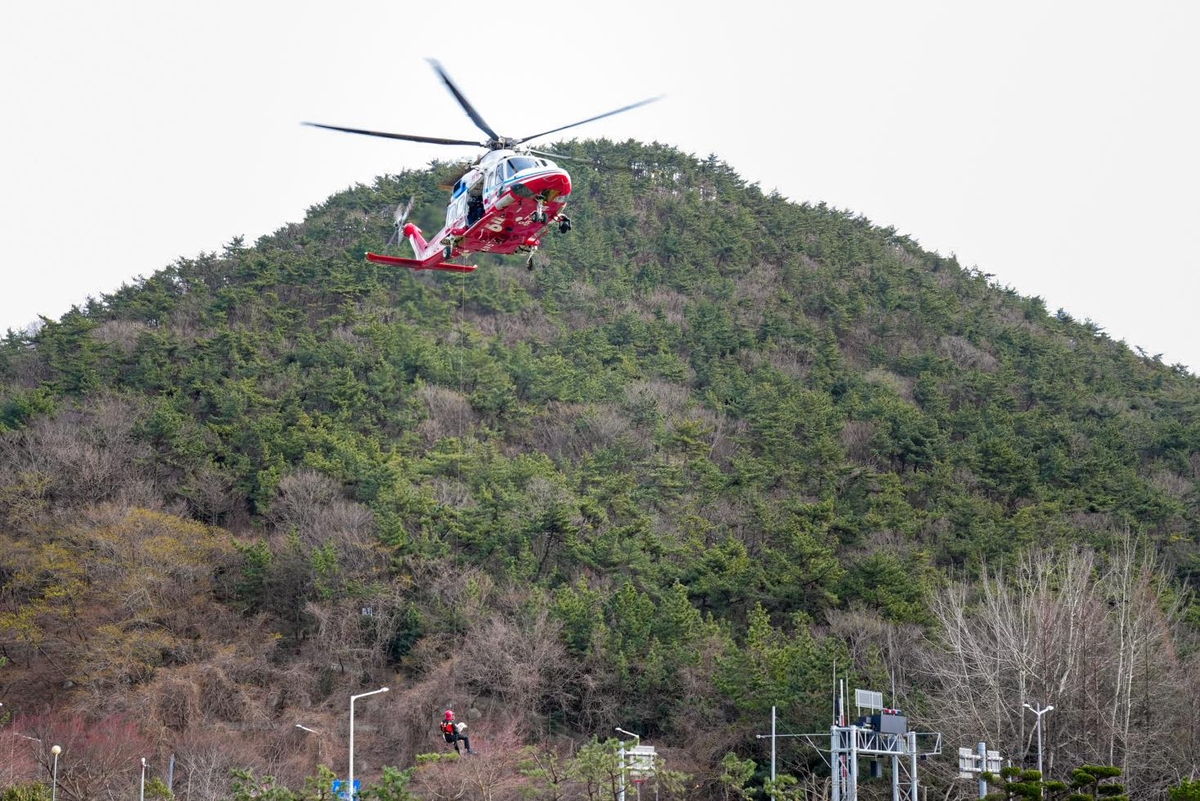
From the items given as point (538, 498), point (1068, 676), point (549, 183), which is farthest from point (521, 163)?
point (538, 498)

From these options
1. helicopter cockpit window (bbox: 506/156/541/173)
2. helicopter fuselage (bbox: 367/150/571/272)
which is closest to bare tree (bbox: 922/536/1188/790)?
helicopter fuselage (bbox: 367/150/571/272)

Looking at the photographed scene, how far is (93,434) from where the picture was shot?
59.2 metres

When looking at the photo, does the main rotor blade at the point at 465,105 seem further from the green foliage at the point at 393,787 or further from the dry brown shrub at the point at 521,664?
the dry brown shrub at the point at 521,664

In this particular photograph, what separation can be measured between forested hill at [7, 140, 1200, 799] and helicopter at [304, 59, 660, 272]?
4.55ft

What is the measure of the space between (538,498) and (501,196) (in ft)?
94.6

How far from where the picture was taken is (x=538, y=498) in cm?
5581

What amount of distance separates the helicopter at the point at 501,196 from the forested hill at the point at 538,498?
1.39 m

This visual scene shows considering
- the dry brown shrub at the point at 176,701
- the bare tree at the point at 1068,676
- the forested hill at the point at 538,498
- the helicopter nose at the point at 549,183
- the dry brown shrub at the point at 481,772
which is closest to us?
the helicopter nose at the point at 549,183

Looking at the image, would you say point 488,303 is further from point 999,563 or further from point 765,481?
point 999,563

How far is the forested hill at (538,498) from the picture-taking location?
4653cm

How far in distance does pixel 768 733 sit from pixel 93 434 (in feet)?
102

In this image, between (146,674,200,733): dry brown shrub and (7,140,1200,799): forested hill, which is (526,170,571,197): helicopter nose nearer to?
(7,140,1200,799): forested hill

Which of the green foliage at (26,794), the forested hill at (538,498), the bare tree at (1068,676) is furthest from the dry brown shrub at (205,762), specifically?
the bare tree at (1068,676)

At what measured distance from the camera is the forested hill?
46531 mm
